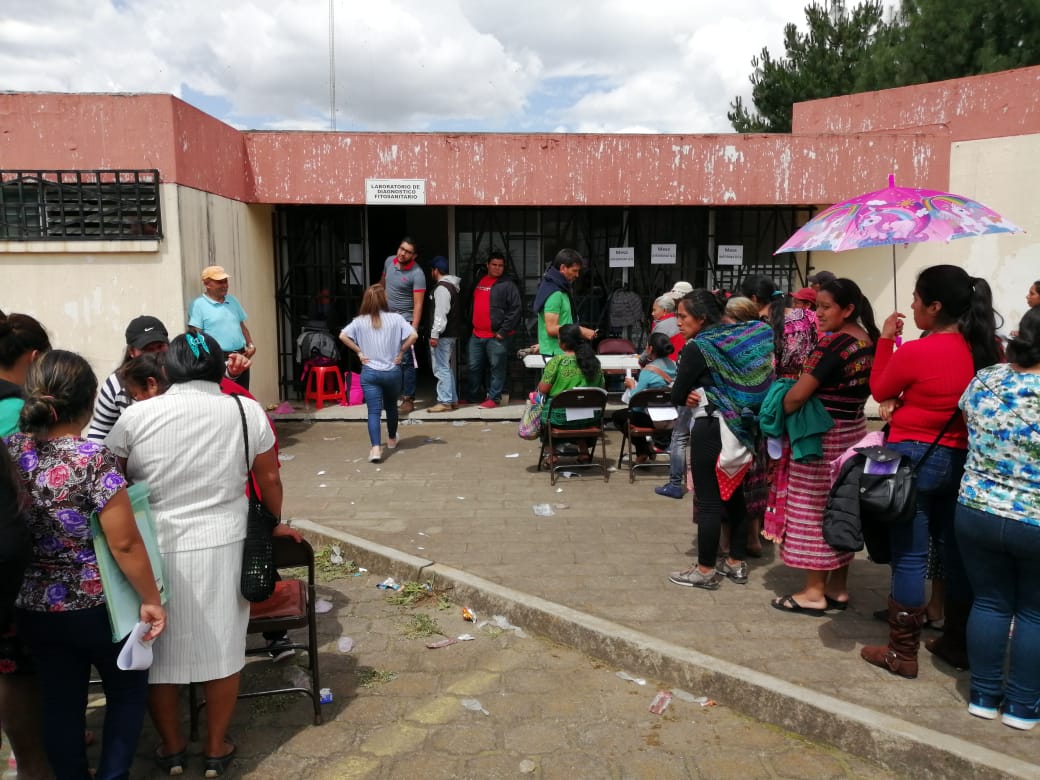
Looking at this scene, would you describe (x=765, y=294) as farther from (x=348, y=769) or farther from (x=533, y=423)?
(x=348, y=769)

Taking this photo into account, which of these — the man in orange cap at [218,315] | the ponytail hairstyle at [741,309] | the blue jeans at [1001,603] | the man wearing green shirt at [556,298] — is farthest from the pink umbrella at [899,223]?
the man in orange cap at [218,315]

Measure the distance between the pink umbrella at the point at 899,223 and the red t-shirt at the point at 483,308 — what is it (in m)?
5.41

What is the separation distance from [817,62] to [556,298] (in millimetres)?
16040

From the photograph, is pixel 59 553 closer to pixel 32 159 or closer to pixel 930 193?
pixel 930 193

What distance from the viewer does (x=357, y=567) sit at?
17.4ft

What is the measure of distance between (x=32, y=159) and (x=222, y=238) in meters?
1.85

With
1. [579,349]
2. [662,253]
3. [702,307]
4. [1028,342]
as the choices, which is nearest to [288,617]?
[702,307]

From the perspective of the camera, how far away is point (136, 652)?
2.78 m

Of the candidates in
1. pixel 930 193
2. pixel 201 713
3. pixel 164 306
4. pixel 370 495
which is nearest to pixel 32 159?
pixel 164 306

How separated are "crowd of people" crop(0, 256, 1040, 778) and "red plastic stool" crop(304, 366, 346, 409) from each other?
19.1 feet

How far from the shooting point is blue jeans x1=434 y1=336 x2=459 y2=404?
9.97 m

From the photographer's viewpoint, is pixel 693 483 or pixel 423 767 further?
pixel 693 483

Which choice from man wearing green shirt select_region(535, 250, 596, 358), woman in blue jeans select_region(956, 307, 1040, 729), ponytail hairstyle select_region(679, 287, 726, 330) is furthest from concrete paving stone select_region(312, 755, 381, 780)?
man wearing green shirt select_region(535, 250, 596, 358)

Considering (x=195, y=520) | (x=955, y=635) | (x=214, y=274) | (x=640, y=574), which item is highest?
(x=214, y=274)
